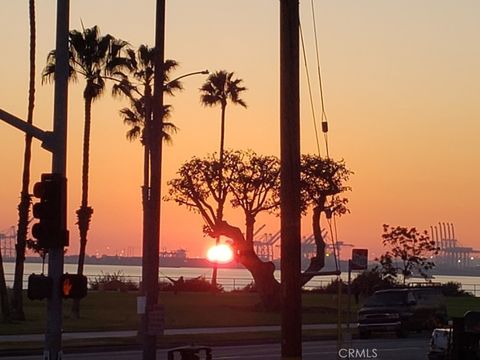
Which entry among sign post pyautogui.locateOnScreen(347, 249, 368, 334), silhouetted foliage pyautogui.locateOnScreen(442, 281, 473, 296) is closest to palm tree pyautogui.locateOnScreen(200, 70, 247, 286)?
silhouetted foliage pyautogui.locateOnScreen(442, 281, 473, 296)

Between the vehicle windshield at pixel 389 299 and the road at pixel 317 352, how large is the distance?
368cm

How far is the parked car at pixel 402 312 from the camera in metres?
38.1

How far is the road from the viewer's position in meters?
27.6

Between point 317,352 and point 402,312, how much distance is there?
30.3ft

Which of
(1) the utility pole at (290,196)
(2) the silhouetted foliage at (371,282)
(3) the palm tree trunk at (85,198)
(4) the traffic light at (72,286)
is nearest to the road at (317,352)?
Result: (4) the traffic light at (72,286)

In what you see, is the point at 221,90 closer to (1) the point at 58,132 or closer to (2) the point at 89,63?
(2) the point at 89,63

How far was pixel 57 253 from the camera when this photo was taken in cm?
1742

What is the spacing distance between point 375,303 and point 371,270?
3051 cm

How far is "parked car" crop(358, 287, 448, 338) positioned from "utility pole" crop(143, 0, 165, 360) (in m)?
18.9

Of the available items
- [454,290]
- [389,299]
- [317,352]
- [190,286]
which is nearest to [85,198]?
[389,299]

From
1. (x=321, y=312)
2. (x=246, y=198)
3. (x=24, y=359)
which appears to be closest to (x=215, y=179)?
(x=246, y=198)

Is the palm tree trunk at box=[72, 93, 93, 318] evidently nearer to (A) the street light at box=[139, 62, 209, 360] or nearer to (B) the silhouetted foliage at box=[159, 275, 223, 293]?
(B) the silhouetted foliage at box=[159, 275, 223, 293]

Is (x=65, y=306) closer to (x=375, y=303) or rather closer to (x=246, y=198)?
(x=246, y=198)

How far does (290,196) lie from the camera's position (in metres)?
13.3
